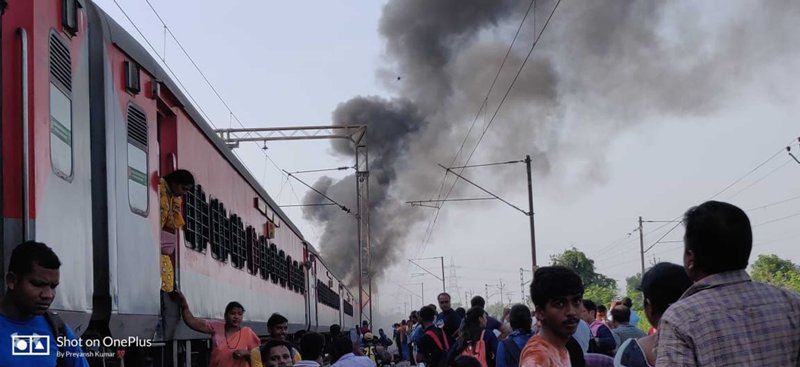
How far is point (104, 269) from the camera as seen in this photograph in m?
6.02

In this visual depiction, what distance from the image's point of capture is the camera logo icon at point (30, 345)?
3.68 meters

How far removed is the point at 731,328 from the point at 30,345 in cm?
243

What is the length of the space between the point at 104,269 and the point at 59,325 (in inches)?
80.8

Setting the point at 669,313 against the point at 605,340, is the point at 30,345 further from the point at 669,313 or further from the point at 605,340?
the point at 605,340

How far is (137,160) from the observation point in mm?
7020

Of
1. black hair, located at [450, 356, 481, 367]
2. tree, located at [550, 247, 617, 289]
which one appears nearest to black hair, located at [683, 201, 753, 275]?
black hair, located at [450, 356, 481, 367]

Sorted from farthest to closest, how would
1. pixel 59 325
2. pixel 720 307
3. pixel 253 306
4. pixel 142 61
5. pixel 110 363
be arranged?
pixel 253 306 < pixel 142 61 < pixel 110 363 < pixel 59 325 < pixel 720 307

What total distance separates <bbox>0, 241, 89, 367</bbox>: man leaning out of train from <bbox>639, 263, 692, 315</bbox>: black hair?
7.18 feet

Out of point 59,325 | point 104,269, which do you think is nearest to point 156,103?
point 104,269

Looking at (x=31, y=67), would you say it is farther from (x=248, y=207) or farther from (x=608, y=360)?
(x=248, y=207)

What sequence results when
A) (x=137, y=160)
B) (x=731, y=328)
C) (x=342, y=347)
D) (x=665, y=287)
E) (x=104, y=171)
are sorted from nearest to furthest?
(x=731, y=328)
(x=665, y=287)
(x=104, y=171)
(x=342, y=347)
(x=137, y=160)

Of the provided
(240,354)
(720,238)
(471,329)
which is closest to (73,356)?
(720,238)

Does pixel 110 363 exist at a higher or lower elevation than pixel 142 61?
lower

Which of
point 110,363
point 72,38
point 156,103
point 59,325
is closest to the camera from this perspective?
point 59,325
